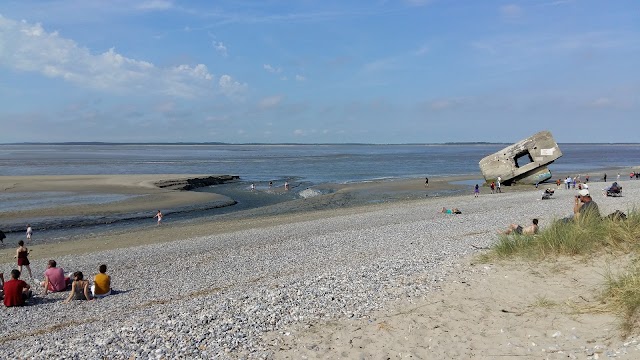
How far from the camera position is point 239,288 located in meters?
10.9

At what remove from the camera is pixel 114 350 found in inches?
281

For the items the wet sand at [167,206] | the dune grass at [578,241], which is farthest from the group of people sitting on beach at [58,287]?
the dune grass at [578,241]

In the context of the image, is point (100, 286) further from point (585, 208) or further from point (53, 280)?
point (585, 208)

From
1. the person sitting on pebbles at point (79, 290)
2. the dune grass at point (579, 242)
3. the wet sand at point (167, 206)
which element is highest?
the dune grass at point (579, 242)

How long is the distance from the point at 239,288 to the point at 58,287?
15.5 feet

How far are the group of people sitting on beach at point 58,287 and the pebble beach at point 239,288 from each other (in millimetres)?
249

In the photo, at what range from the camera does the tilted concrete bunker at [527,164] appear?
120ft

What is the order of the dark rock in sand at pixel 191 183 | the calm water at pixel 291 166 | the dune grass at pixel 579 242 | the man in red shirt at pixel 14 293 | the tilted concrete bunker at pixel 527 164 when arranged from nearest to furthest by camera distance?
the dune grass at pixel 579 242 < the man in red shirt at pixel 14 293 < the tilted concrete bunker at pixel 527 164 < the dark rock in sand at pixel 191 183 < the calm water at pixel 291 166

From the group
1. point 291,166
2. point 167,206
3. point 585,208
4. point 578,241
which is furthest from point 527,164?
point 291,166

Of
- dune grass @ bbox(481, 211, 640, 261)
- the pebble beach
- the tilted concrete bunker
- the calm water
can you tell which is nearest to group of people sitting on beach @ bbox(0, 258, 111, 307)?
the pebble beach

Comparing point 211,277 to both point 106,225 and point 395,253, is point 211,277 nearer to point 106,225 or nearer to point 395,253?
point 395,253

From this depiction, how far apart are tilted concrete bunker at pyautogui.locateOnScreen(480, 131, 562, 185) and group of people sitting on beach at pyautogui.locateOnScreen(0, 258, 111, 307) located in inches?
1257

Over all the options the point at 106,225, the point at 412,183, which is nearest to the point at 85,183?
the point at 106,225

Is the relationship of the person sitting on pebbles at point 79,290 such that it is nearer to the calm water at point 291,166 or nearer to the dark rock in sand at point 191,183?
the dark rock in sand at point 191,183
